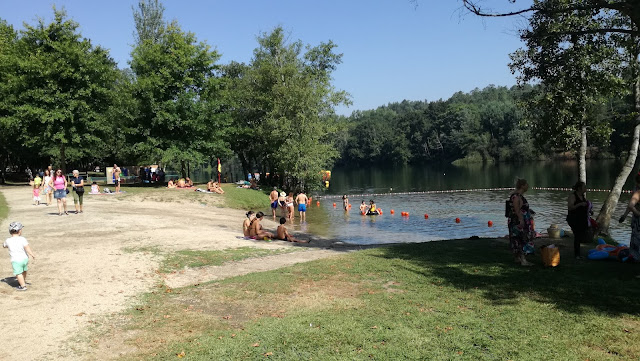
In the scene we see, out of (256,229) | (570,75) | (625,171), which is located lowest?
(256,229)

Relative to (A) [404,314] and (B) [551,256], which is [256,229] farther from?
(A) [404,314]

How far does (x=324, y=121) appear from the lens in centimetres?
4741

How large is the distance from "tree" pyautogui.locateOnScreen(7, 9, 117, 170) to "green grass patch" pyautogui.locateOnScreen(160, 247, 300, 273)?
27.0 meters

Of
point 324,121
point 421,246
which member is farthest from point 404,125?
point 421,246

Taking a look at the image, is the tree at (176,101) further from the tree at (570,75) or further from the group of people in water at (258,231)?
the tree at (570,75)

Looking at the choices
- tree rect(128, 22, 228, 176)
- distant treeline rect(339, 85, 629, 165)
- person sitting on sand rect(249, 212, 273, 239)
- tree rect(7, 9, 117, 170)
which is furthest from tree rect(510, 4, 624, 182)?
distant treeline rect(339, 85, 629, 165)

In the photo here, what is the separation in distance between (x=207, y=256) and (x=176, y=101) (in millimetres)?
26743

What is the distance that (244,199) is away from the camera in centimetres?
3484

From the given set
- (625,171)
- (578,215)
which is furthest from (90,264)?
(625,171)

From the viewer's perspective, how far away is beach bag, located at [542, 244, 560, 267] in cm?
1038

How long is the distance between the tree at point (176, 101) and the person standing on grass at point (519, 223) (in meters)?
30.2

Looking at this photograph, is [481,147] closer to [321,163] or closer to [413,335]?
[321,163]

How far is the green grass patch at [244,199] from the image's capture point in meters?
33.1

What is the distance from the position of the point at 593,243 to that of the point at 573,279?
18.1 ft
